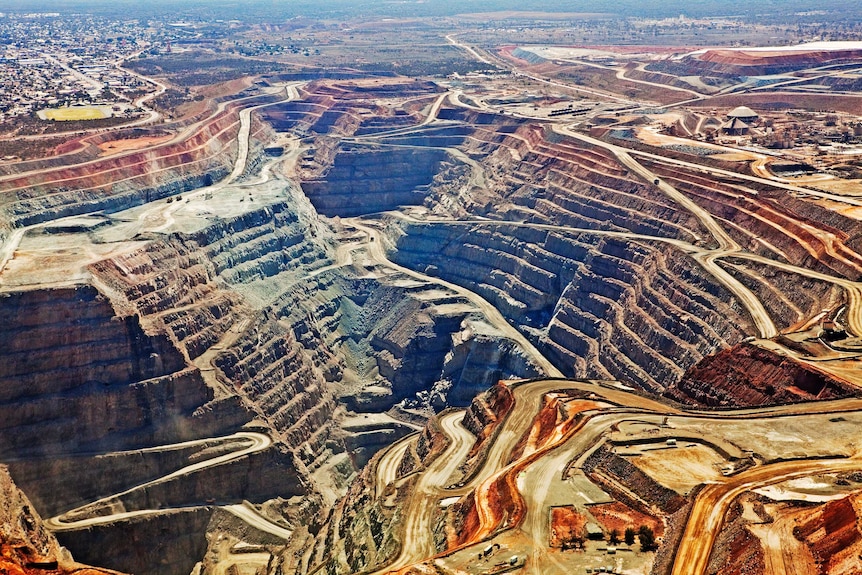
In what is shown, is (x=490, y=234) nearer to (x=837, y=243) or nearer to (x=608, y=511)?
(x=837, y=243)

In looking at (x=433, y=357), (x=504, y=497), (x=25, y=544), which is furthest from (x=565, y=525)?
(x=433, y=357)

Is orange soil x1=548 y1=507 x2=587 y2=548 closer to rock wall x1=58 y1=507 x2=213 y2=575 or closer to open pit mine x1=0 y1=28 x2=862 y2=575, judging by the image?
→ open pit mine x1=0 y1=28 x2=862 y2=575

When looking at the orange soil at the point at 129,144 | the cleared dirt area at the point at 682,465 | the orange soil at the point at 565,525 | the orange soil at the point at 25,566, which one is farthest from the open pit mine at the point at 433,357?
the orange soil at the point at 129,144

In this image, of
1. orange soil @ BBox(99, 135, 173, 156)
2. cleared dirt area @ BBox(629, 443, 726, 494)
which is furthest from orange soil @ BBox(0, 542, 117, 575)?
orange soil @ BBox(99, 135, 173, 156)

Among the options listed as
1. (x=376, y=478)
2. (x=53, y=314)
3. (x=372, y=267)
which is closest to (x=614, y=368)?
(x=376, y=478)

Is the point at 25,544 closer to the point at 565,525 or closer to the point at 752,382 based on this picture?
the point at 565,525

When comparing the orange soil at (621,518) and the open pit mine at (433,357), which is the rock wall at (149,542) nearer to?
the open pit mine at (433,357)

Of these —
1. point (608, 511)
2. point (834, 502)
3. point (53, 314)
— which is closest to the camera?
point (834, 502)

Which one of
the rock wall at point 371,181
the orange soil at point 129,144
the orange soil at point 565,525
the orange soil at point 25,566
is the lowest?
the rock wall at point 371,181
